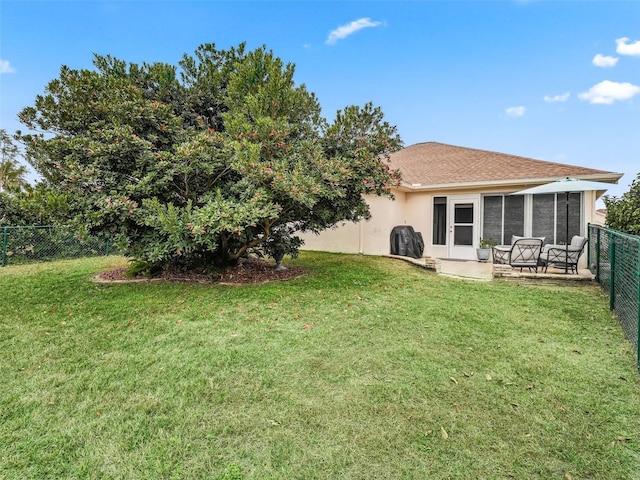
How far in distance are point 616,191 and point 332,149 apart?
8689 millimetres

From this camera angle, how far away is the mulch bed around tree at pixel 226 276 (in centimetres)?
736

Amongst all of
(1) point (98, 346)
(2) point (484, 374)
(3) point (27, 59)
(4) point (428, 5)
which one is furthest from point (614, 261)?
(3) point (27, 59)

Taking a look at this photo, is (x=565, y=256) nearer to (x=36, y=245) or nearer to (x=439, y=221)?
(x=439, y=221)

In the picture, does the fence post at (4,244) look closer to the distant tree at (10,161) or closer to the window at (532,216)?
the distant tree at (10,161)

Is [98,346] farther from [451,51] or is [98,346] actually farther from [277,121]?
[451,51]

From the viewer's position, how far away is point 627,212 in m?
8.51

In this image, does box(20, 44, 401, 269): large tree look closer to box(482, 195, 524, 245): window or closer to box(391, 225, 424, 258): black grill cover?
box(391, 225, 424, 258): black grill cover

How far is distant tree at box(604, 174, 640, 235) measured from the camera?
8.27 metres

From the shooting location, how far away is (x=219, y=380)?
328cm

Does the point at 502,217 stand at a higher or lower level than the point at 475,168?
lower

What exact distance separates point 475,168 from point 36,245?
15509 mm

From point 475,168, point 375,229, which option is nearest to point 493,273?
point 375,229

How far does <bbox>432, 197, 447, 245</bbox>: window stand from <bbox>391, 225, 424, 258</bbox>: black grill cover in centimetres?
78

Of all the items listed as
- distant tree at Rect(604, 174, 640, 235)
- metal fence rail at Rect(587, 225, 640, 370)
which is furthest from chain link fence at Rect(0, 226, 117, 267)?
distant tree at Rect(604, 174, 640, 235)
